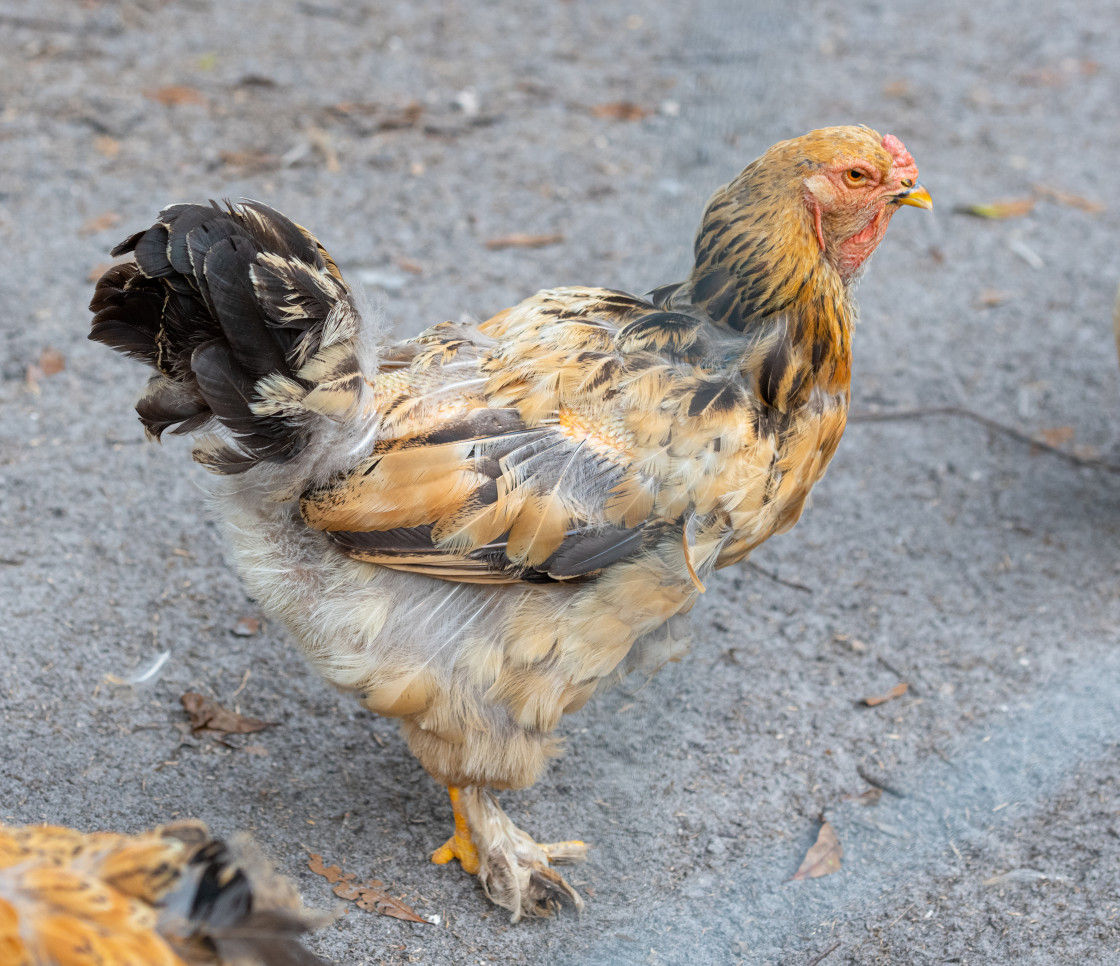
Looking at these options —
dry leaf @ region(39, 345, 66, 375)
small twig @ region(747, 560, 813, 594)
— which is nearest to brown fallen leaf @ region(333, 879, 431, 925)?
small twig @ region(747, 560, 813, 594)

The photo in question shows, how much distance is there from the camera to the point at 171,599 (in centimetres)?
364

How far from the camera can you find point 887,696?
11.8 ft

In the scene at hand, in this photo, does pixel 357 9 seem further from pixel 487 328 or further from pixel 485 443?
pixel 485 443

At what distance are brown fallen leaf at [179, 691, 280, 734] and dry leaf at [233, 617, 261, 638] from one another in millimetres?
311

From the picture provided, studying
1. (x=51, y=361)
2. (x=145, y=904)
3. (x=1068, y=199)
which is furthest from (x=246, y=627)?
(x=1068, y=199)

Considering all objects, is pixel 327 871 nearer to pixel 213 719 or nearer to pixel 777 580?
pixel 213 719

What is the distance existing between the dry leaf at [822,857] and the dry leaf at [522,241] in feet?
11.6

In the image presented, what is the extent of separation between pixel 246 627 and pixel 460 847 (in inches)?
46.9

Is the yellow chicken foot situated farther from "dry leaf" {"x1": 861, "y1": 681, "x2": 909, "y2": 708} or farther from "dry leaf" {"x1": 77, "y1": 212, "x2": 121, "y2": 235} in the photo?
"dry leaf" {"x1": 77, "y1": 212, "x2": 121, "y2": 235}

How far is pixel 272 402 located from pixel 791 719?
2104 millimetres

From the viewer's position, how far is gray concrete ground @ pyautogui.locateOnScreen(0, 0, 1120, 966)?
2926 mm

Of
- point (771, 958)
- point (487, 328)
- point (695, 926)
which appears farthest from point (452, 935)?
point (487, 328)

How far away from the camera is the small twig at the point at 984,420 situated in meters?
4.69

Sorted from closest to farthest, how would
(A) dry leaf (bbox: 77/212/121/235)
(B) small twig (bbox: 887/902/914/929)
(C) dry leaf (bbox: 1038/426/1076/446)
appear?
(B) small twig (bbox: 887/902/914/929), (C) dry leaf (bbox: 1038/426/1076/446), (A) dry leaf (bbox: 77/212/121/235)
